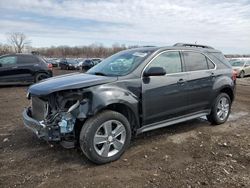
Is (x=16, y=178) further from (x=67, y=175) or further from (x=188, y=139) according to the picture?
(x=188, y=139)

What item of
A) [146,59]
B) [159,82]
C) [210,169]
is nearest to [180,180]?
[210,169]

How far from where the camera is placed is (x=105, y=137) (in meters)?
4.43

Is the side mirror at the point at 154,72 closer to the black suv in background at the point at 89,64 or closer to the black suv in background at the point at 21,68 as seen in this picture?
the black suv in background at the point at 89,64

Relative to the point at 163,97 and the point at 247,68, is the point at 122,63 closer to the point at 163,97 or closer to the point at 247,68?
the point at 163,97

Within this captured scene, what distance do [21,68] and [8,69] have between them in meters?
0.58

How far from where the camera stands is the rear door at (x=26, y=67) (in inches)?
547

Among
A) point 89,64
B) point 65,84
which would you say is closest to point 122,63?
point 65,84

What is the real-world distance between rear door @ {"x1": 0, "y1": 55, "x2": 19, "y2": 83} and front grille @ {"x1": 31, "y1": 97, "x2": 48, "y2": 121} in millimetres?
9590

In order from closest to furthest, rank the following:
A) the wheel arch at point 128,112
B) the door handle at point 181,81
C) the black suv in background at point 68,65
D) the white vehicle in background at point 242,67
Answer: the wheel arch at point 128,112, the door handle at point 181,81, the white vehicle in background at point 242,67, the black suv in background at point 68,65

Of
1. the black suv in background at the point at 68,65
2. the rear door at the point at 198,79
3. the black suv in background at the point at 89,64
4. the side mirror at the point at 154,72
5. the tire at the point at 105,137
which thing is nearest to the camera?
the tire at the point at 105,137

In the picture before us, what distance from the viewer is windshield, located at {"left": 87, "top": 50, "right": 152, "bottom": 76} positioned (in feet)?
16.7

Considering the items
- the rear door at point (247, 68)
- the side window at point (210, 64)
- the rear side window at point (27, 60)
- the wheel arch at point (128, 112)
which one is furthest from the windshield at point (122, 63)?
the rear door at point (247, 68)

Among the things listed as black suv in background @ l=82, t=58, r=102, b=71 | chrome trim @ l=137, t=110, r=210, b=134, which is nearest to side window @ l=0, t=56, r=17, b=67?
black suv in background @ l=82, t=58, r=102, b=71

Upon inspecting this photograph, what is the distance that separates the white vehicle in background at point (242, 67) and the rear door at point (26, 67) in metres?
15.3
